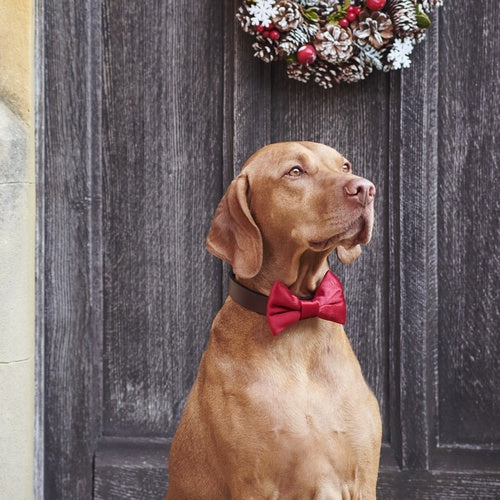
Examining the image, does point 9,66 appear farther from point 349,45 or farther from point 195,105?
point 349,45

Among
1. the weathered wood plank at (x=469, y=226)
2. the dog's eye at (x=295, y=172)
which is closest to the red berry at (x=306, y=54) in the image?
the weathered wood plank at (x=469, y=226)

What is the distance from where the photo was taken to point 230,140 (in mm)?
2705

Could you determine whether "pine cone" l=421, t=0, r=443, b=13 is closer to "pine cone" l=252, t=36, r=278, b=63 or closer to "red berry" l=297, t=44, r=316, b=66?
"red berry" l=297, t=44, r=316, b=66

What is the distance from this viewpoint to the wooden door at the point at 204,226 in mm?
2670

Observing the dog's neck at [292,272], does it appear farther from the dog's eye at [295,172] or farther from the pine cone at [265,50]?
the pine cone at [265,50]

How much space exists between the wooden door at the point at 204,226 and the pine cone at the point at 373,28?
0.74 feet

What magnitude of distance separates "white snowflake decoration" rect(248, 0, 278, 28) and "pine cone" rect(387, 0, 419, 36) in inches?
14.7

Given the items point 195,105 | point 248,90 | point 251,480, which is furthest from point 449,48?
point 251,480

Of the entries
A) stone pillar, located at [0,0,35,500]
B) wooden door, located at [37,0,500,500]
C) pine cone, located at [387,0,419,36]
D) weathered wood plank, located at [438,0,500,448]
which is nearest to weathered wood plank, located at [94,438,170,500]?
wooden door, located at [37,0,500,500]

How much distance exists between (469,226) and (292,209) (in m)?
1.10

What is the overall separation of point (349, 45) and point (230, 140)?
535 millimetres

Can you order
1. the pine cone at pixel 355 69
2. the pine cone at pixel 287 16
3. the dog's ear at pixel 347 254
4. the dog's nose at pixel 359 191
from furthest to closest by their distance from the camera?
the pine cone at pixel 355 69, the pine cone at pixel 287 16, the dog's ear at pixel 347 254, the dog's nose at pixel 359 191

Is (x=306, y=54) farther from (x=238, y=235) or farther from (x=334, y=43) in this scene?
(x=238, y=235)

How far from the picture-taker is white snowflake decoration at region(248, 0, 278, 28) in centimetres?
243
